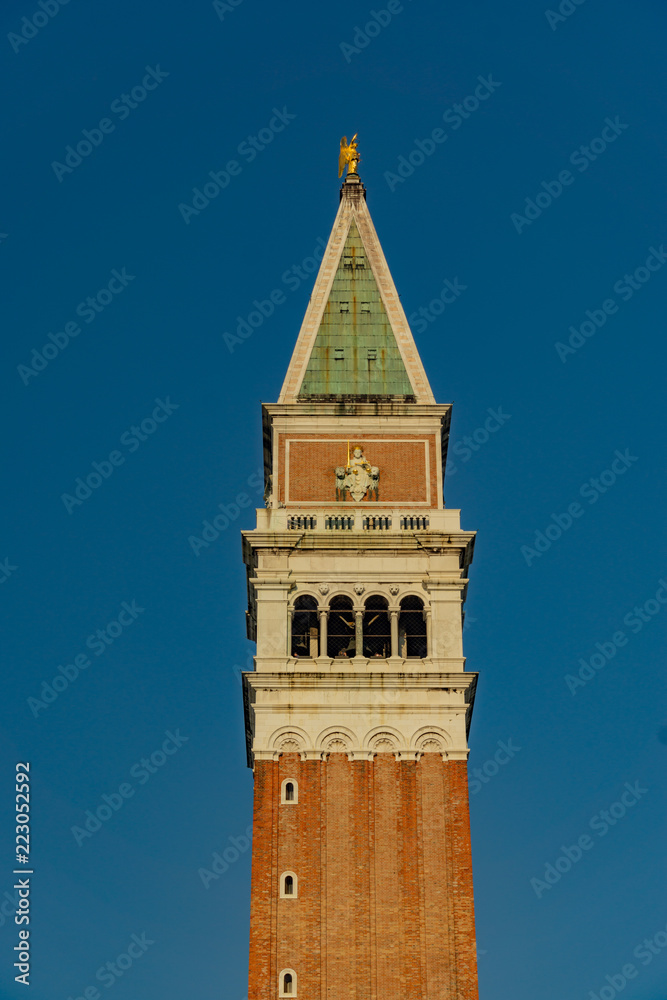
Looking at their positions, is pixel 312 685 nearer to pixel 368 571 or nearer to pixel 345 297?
pixel 368 571

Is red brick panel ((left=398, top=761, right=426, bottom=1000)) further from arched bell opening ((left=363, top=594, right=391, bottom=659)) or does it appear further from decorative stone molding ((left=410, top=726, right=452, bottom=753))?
arched bell opening ((left=363, top=594, right=391, bottom=659))

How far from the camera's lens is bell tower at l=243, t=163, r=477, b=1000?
73.2 meters

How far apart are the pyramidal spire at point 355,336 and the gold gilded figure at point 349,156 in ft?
13.4

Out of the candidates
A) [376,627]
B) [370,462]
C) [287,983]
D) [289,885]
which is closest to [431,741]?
[376,627]

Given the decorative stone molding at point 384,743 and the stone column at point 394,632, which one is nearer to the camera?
the decorative stone molding at point 384,743

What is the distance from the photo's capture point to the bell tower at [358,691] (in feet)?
240

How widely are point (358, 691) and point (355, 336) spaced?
18322mm

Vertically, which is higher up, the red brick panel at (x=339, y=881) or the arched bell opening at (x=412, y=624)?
the arched bell opening at (x=412, y=624)

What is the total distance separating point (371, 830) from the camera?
247 ft

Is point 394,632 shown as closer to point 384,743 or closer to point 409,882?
point 384,743

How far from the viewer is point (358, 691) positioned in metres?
78.0

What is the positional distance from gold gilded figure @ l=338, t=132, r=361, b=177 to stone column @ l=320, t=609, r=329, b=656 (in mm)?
25961

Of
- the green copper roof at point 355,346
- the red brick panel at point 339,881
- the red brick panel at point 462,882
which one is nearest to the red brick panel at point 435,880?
the red brick panel at point 462,882

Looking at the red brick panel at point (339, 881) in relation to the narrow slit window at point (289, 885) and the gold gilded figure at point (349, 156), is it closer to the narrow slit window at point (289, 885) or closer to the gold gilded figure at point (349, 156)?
the narrow slit window at point (289, 885)
